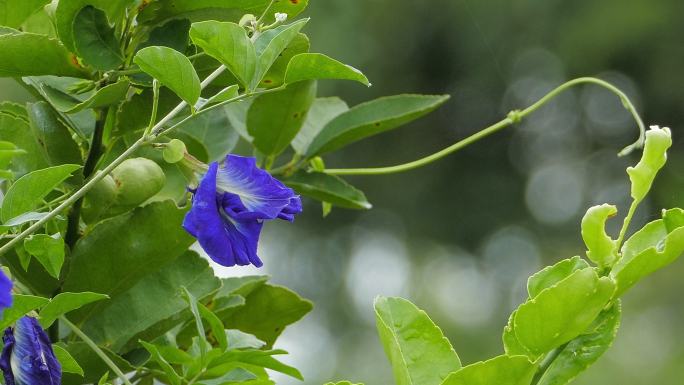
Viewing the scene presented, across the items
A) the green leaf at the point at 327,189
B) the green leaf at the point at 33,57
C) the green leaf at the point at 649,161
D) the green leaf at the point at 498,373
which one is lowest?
the green leaf at the point at 327,189

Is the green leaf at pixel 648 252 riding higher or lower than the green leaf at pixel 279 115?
higher

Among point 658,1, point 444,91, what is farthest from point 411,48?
point 658,1

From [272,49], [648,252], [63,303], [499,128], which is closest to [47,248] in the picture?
[63,303]

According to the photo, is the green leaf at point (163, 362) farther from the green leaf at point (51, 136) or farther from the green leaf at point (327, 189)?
the green leaf at point (327, 189)

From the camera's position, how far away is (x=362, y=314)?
267 inches

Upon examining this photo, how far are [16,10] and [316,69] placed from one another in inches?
6.5

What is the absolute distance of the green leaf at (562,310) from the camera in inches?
16.9

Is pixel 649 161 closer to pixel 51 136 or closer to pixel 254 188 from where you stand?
pixel 254 188

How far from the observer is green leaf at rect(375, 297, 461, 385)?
48cm

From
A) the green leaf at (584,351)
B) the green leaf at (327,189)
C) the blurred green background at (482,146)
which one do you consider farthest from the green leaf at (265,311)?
the blurred green background at (482,146)

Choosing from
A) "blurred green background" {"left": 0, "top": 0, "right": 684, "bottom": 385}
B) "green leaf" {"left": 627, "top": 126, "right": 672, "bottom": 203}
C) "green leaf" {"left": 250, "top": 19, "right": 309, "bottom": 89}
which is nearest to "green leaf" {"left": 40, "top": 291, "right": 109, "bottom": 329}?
"green leaf" {"left": 250, "top": 19, "right": 309, "bottom": 89}

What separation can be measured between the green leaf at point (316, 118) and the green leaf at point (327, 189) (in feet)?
0.13

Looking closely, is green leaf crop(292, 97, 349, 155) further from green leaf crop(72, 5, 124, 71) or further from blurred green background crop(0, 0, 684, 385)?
blurred green background crop(0, 0, 684, 385)

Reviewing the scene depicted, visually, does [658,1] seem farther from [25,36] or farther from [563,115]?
[25,36]
